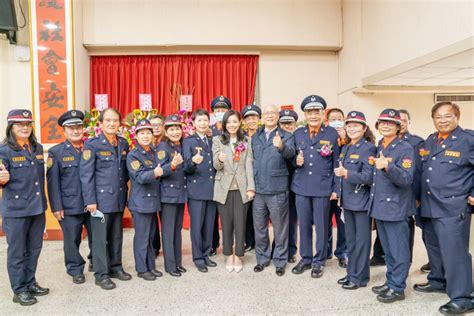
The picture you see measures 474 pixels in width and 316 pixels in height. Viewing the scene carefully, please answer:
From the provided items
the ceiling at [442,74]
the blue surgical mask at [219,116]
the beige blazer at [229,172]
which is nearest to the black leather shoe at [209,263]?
the beige blazer at [229,172]

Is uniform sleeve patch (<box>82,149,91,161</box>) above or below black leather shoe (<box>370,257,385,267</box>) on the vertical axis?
above

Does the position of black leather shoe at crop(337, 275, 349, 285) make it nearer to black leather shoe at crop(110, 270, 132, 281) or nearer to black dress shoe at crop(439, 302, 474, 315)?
black dress shoe at crop(439, 302, 474, 315)

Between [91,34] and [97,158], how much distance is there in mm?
4064

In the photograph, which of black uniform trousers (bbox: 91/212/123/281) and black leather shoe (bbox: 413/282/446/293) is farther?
black uniform trousers (bbox: 91/212/123/281)

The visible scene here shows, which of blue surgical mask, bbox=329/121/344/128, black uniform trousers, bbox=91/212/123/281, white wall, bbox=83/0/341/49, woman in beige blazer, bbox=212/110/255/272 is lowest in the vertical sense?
black uniform trousers, bbox=91/212/123/281

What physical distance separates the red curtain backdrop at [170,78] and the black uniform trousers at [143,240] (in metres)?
3.89

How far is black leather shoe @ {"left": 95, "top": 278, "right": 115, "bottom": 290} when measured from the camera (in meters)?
2.81

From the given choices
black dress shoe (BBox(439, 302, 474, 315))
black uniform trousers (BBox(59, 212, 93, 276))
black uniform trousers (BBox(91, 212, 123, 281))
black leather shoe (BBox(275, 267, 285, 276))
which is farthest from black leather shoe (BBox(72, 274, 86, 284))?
black dress shoe (BBox(439, 302, 474, 315))

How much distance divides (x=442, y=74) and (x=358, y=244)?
11.5 ft

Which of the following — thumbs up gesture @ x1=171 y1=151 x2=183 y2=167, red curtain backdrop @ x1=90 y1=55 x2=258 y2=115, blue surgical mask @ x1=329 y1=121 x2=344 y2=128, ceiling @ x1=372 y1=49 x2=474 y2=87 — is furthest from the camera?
red curtain backdrop @ x1=90 y1=55 x2=258 y2=115

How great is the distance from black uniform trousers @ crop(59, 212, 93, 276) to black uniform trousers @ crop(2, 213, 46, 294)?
9.3 inches

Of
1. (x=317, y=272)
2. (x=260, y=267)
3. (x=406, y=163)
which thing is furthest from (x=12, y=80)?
(x=406, y=163)

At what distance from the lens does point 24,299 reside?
256 cm

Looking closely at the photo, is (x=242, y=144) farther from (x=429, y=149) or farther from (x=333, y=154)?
(x=429, y=149)
